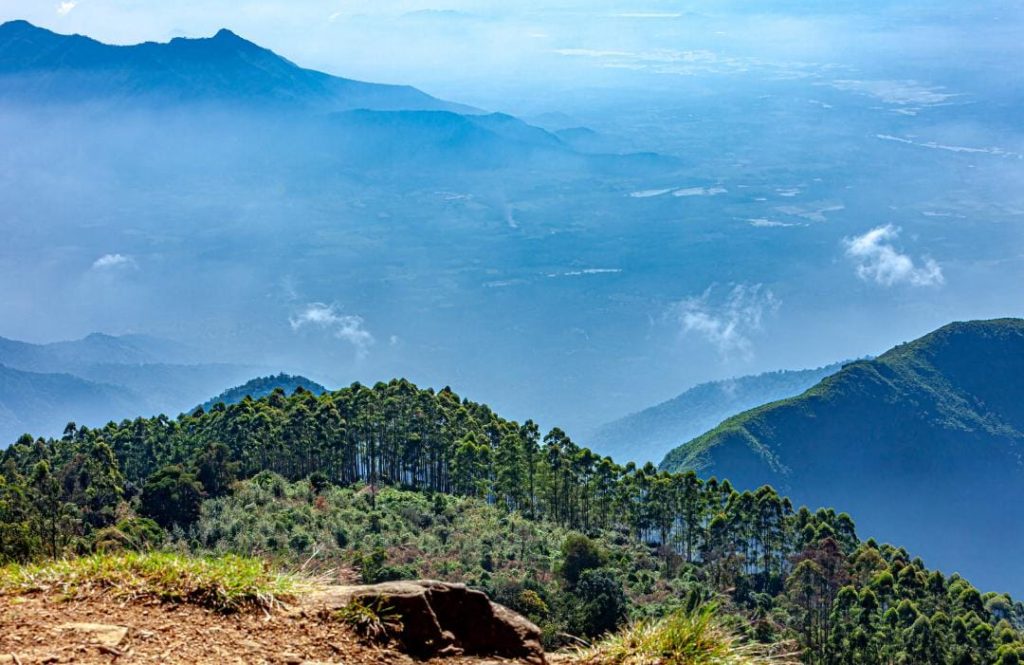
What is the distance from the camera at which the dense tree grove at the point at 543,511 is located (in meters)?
43.0

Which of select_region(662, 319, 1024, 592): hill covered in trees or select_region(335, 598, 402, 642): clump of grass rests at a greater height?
select_region(662, 319, 1024, 592): hill covered in trees

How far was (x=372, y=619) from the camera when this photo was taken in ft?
29.0

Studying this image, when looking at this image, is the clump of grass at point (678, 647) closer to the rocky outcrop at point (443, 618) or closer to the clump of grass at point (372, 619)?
the rocky outcrop at point (443, 618)

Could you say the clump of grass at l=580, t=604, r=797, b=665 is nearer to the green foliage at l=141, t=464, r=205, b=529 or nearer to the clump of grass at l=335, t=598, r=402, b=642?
the clump of grass at l=335, t=598, r=402, b=642

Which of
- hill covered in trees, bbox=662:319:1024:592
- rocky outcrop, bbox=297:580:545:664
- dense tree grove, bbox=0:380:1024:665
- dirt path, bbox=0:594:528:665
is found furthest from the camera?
hill covered in trees, bbox=662:319:1024:592

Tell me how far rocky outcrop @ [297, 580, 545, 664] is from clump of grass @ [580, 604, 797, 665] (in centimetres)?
68

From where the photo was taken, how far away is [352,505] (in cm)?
4769

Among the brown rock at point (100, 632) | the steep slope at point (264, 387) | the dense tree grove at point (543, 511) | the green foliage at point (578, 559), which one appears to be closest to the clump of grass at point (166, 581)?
the brown rock at point (100, 632)

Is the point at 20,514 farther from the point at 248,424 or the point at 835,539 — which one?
the point at 835,539

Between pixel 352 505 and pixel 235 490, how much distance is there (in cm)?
532

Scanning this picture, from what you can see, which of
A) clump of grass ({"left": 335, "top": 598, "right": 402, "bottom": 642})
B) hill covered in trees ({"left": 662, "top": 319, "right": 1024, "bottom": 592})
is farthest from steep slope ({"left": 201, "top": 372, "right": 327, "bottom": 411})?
clump of grass ({"left": 335, "top": 598, "right": 402, "bottom": 642})

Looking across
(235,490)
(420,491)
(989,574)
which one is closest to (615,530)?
(420,491)

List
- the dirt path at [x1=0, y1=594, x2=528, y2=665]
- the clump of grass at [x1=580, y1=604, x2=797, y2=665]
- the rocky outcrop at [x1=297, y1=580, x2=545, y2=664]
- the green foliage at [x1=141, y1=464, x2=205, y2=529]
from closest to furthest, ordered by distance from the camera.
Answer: the dirt path at [x1=0, y1=594, x2=528, y2=665], the clump of grass at [x1=580, y1=604, x2=797, y2=665], the rocky outcrop at [x1=297, y1=580, x2=545, y2=664], the green foliage at [x1=141, y1=464, x2=205, y2=529]

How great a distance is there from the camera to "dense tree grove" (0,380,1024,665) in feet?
141
